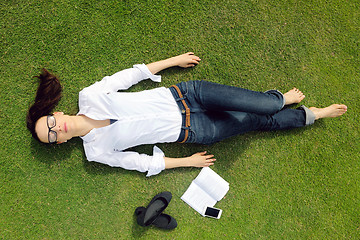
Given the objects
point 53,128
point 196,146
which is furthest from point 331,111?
point 53,128

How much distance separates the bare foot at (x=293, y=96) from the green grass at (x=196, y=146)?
15 cm

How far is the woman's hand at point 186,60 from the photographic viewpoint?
11.0ft

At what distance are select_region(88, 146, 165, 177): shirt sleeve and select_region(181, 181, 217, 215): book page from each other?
2.04ft

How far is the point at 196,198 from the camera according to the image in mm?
3461

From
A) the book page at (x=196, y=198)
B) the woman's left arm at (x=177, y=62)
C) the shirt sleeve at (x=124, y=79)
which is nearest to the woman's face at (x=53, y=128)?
the shirt sleeve at (x=124, y=79)

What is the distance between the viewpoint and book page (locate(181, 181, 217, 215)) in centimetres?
345

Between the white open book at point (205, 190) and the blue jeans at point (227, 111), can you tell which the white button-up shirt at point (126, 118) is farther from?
the white open book at point (205, 190)

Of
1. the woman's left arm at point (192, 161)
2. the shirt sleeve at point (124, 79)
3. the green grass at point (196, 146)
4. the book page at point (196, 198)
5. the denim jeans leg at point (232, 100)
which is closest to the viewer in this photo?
the denim jeans leg at point (232, 100)

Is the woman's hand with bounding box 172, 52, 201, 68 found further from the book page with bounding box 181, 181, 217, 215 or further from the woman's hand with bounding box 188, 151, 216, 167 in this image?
the book page with bounding box 181, 181, 217, 215

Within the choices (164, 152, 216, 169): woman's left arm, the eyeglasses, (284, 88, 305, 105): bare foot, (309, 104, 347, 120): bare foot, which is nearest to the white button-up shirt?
(164, 152, 216, 169): woman's left arm

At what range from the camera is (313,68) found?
3.56 metres

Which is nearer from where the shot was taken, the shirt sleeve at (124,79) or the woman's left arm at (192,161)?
the shirt sleeve at (124,79)

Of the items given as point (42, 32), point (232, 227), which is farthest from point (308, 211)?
point (42, 32)

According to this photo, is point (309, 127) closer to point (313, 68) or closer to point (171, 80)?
point (313, 68)
